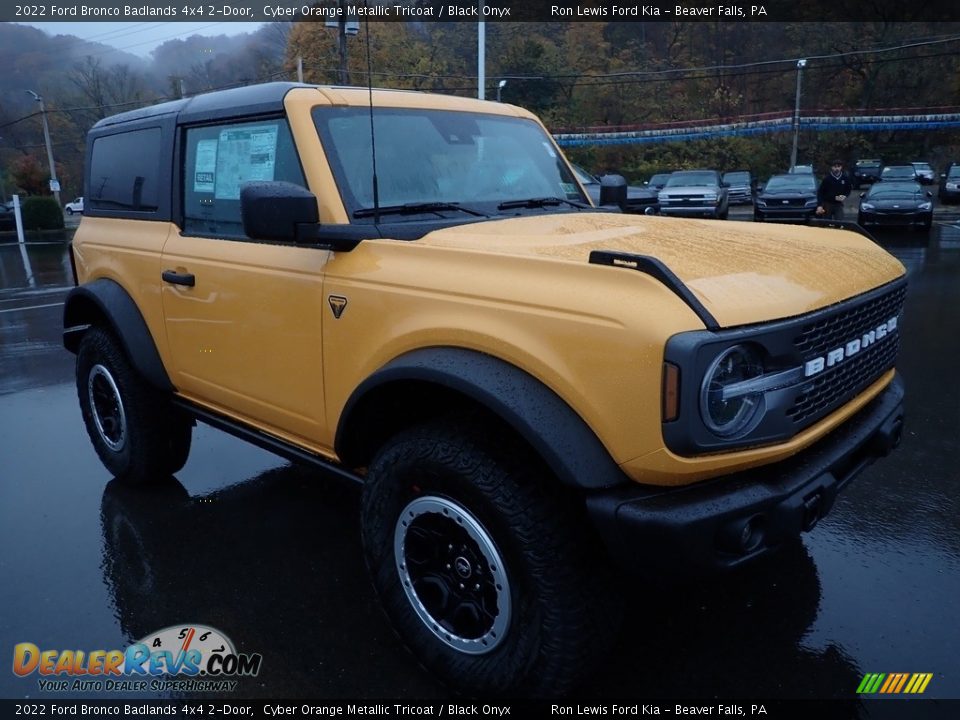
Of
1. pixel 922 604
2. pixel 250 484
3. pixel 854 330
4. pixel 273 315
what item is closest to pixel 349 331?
pixel 273 315

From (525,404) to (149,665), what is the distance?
183cm

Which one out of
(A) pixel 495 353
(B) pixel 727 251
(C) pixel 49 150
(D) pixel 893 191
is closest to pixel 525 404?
(A) pixel 495 353

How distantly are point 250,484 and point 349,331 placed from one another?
2.09m

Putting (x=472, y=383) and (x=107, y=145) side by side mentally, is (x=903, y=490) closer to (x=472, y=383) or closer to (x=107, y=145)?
(x=472, y=383)

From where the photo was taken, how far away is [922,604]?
3.03 m

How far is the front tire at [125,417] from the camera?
4051mm

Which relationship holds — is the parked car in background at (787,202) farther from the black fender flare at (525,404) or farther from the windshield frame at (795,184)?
the black fender flare at (525,404)

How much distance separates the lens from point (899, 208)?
62.4ft

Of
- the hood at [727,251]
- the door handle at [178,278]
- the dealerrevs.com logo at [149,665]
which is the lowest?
the dealerrevs.com logo at [149,665]

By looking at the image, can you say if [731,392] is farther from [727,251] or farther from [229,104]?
[229,104]

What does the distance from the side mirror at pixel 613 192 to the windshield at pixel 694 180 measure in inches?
870

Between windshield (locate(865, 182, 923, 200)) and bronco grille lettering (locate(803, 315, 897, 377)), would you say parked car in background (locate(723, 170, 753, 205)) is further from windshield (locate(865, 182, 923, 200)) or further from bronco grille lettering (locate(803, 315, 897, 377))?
bronco grille lettering (locate(803, 315, 897, 377))

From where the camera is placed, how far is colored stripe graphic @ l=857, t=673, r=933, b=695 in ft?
8.36

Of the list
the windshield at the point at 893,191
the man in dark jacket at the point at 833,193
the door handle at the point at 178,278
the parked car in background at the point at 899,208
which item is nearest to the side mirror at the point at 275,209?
the door handle at the point at 178,278
